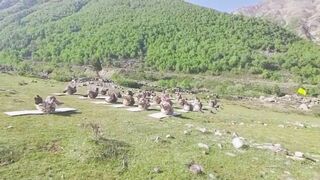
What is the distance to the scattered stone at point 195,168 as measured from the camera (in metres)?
23.9

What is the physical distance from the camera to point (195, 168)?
2416 centimetres

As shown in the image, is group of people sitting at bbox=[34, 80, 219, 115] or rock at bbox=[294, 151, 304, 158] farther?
group of people sitting at bbox=[34, 80, 219, 115]

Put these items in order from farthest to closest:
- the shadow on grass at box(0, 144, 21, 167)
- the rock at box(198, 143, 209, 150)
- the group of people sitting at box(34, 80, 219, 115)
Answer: the group of people sitting at box(34, 80, 219, 115) < the rock at box(198, 143, 209, 150) < the shadow on grass at box(0, 144, 21, 167)

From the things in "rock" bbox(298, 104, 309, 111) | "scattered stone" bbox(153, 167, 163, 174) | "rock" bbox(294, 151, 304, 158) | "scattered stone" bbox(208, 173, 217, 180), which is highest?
"rock" bbox(294, 151, 304, 158)

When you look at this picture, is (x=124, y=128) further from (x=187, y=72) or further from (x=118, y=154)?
(x=187, y=72)

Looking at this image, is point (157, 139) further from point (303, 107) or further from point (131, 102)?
point (303, 107)

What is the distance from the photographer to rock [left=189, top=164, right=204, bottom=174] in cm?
2394

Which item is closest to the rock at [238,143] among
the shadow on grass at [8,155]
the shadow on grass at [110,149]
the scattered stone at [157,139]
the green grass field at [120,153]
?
the green grass field at [120,153]

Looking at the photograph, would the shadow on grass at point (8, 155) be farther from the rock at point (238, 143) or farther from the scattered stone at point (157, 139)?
the rock at point (238, 143)

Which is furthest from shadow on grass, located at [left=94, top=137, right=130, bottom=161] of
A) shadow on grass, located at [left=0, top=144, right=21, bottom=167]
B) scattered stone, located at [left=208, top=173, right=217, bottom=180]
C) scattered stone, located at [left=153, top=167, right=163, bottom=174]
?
scattered stone, located at [left=208, top=173, right=217, bottom=180]

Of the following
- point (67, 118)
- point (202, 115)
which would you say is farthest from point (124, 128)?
point (202, 115)

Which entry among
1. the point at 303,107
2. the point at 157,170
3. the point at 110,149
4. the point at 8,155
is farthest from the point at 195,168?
the point at 303,107

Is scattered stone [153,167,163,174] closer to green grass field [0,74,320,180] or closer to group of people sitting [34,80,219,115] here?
green grass field [0,74,320,180]

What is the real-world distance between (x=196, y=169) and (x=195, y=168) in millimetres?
107
